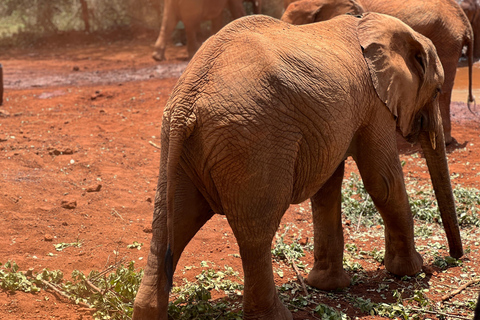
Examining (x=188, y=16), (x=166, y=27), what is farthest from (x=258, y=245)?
(x=166, y=27)

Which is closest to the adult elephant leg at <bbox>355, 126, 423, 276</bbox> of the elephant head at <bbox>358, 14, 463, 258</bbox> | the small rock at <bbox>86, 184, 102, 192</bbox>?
the elephant head at <bbox>358, 14, 463, 258</bbox>

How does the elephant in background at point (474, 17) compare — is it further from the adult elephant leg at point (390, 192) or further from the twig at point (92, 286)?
the twig at point (92, 286)

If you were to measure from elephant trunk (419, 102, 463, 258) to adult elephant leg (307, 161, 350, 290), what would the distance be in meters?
0.81

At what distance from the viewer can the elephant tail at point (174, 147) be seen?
3.23 metres

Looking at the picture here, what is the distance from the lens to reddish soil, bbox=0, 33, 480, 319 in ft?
15.3

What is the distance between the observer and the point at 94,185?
6145 millimetres

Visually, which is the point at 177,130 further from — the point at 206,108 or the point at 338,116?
the point at 338,116

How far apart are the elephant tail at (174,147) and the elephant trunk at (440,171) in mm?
2169

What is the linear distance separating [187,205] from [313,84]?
0.99 meters

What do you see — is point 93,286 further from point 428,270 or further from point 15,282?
point 428,270

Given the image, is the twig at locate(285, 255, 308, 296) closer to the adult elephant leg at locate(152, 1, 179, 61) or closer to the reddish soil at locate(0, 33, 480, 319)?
the reddish soil at locate(0, 33, 480, 319)

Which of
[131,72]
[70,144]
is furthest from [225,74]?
[131,72]

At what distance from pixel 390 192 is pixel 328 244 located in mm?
655

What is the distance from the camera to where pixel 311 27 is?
3977mm
